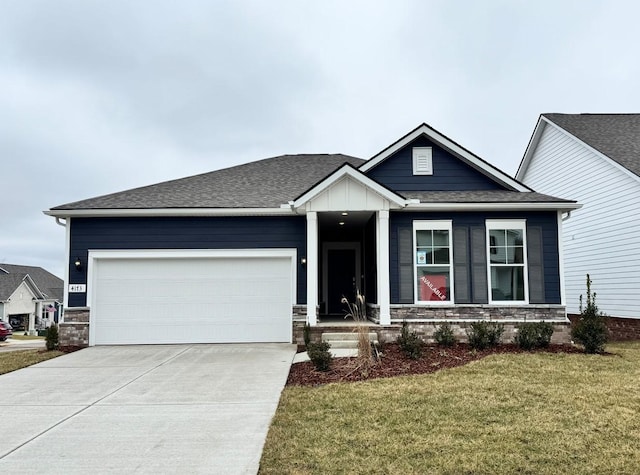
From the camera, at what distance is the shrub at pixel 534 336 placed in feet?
29.8

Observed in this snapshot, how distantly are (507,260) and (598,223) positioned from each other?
17.9ft

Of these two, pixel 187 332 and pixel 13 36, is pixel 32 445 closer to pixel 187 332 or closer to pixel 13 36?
pixel 187 332

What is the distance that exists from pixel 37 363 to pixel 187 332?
9.83 ft

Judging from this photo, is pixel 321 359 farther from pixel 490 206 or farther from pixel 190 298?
pixel 490 206

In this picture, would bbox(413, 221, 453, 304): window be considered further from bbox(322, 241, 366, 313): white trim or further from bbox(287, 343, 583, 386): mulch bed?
bbox(322, 241, 366, 313): white trim

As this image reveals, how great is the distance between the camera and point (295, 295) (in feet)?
35.1

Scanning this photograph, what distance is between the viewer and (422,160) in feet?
38.5

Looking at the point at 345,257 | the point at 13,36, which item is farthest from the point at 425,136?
the point at 13,36

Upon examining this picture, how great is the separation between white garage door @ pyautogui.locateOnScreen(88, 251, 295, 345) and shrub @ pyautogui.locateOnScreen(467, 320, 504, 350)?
4037 mm

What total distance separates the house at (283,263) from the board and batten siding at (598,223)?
3.56 metres

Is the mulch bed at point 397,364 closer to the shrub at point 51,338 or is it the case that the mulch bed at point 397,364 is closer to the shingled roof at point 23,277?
the shrub at point 51,338

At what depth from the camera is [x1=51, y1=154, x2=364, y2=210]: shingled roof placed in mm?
10992

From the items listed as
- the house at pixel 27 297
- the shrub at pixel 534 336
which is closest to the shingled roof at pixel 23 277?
the house at pixel 27 297

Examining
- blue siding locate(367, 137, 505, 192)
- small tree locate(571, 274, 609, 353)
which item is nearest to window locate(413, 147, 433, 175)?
blue siding locate(367, 137, 505, 192)
